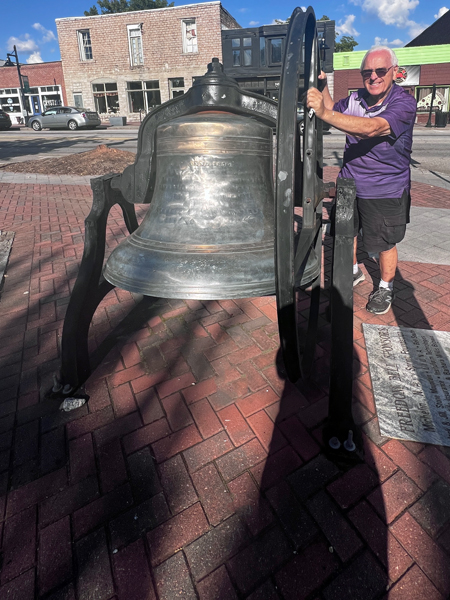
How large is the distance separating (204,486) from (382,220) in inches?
89.4

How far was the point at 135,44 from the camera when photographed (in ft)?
93.6

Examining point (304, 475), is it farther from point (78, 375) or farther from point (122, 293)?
point (122, 293)

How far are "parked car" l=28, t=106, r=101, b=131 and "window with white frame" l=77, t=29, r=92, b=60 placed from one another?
30.2ft

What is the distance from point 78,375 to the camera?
230cm

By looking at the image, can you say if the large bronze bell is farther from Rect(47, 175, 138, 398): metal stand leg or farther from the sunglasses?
the sunglasses

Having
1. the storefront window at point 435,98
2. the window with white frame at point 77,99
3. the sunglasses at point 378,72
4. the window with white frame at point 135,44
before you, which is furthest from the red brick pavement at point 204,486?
the window with white frame at point 77,99

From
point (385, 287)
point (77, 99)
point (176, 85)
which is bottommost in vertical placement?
point (385, 287)

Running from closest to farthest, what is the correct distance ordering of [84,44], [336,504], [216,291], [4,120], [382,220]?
[216,291], [336,504], [382,220], [4,120], [84,44]

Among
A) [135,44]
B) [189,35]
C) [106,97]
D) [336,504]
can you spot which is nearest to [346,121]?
[336,504]

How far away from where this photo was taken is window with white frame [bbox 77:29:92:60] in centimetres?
2895

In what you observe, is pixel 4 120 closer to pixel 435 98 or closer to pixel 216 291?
pixel 435 98

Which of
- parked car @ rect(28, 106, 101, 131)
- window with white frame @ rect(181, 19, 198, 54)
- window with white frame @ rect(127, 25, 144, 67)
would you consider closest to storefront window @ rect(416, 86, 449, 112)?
window with white frame @ rect(181, 19, 198, 54)

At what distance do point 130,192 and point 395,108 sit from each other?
160 cm

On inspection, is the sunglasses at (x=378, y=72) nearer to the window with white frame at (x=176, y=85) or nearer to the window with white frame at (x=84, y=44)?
the window with white frame at (x=176, y=85)
